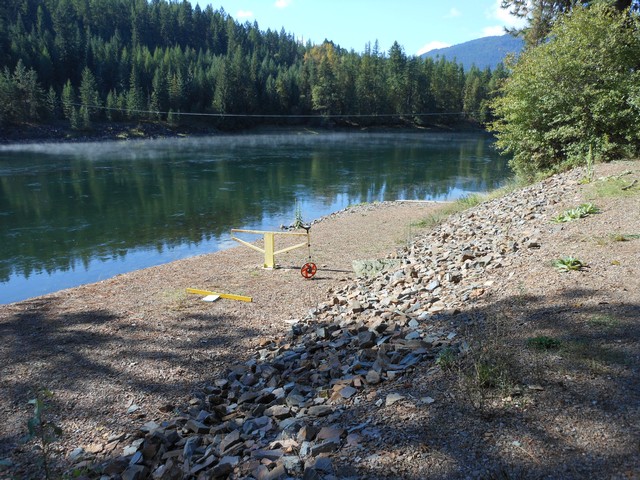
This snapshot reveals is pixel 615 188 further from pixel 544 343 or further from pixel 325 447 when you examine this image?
pixel 325 447

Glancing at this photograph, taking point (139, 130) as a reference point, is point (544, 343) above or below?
below

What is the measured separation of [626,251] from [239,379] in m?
6.21

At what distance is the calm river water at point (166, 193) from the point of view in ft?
58.6

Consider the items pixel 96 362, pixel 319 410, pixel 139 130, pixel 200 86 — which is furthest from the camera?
pixel 200 86

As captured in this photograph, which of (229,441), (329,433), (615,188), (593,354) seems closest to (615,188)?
(615,188)

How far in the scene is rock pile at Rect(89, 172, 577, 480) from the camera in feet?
14.2

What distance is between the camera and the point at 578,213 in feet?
32.3

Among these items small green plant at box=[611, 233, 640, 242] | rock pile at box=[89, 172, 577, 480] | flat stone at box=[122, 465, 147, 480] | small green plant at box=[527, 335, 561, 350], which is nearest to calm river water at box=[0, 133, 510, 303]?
rock pile at box=[89, 172, 577, 480]

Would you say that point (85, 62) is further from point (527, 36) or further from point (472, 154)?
point (527, 36)

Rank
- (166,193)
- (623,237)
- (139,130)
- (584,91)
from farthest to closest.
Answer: (139,130)
(166,193)
(584,91)
(623,237)

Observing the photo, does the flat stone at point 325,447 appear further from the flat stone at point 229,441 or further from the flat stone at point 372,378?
the flat stone at point 372,378

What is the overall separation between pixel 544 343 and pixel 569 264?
2613 mm

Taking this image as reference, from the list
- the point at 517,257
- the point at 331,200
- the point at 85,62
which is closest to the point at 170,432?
the point at 517,257

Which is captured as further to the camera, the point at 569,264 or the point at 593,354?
the point at 569,264
